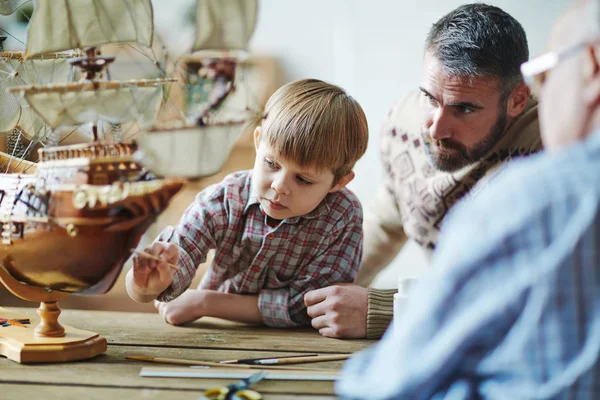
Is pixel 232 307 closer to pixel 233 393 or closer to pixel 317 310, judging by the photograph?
pixel 317 310

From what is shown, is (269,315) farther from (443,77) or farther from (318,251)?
(443,77)

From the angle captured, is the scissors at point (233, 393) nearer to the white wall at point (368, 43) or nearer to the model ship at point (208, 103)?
the model ship at point (208, 103)

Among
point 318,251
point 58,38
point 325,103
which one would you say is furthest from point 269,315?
point 58,38

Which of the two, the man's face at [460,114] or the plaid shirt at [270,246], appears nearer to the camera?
the plaid shirt at [270,246]

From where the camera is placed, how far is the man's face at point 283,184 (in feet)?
4.09

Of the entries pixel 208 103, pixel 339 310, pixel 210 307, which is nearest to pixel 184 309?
pixel 210 307

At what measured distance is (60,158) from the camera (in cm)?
96

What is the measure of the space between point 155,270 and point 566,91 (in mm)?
757

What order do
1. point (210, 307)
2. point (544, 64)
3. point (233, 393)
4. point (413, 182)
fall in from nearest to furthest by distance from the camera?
point (544, 64) → point (233, 393) → point (210, 307) → point (413, 182)

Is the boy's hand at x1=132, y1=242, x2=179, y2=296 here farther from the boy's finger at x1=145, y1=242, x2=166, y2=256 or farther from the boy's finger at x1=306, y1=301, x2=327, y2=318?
the boy's finger at x1=306, y1=301, x2=327, y2=318

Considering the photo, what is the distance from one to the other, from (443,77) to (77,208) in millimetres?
976

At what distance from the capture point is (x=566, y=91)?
27.1 inches

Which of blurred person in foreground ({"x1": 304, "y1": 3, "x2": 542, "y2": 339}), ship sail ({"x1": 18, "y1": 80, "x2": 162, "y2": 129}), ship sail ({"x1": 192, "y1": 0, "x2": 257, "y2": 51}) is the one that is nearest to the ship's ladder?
ship sail ({"x1": 18, "y1": 80, "x2": 162, "y2": 129})

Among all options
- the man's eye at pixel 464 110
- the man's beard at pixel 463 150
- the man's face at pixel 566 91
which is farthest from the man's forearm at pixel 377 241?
the man's face at pixel 566 91
